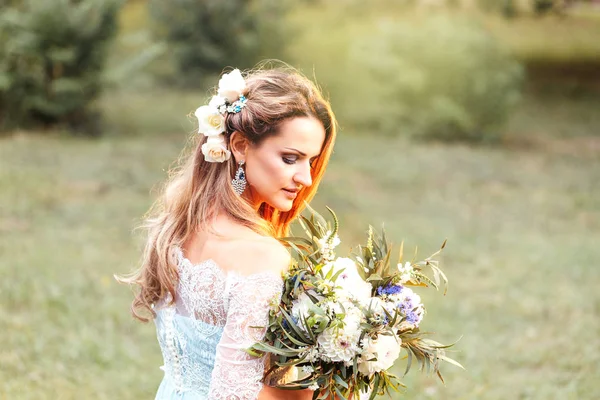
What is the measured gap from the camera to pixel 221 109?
2.65 m

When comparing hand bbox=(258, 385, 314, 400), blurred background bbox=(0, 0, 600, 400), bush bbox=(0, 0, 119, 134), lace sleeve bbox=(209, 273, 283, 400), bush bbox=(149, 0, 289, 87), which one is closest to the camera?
lace sleeve bbox=(209, 273, 283, 400)

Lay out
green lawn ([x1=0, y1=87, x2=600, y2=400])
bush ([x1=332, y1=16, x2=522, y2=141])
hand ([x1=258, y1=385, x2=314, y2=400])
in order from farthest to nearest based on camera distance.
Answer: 1. bush ([x1=332, y1=16, x2=522, y2=141])
2. green lawn ([x1=0, y1=87, x2=600, y2=400])
3. hand ([x1=258, y1=385, x2=314, y2=400])

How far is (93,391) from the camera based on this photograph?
195 inches

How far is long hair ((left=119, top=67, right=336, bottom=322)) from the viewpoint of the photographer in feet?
8.36

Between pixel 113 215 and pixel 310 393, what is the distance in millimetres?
6214

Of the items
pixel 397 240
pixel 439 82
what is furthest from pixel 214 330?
pixel 439 82

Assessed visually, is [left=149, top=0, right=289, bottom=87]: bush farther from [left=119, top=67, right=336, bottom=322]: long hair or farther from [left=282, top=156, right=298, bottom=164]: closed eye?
[left=282, top=156, right=298, bottom=164]: closed eye

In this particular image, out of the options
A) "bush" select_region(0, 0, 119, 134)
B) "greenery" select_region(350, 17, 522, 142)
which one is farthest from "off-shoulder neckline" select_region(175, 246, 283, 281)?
"greenery" select_region(350, 17, 522, 142)

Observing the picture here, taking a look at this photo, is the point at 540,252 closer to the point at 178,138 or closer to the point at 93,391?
the point at 93,391

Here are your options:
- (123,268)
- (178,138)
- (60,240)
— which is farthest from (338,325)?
(178,138)

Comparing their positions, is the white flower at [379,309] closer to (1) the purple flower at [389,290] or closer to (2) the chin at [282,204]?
(1) the purple flower at [389,290]

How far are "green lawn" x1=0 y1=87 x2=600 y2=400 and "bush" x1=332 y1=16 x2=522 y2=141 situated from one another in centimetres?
79

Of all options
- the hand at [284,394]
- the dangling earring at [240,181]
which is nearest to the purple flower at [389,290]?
the hand at [284,394]

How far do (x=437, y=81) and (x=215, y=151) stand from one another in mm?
11964
